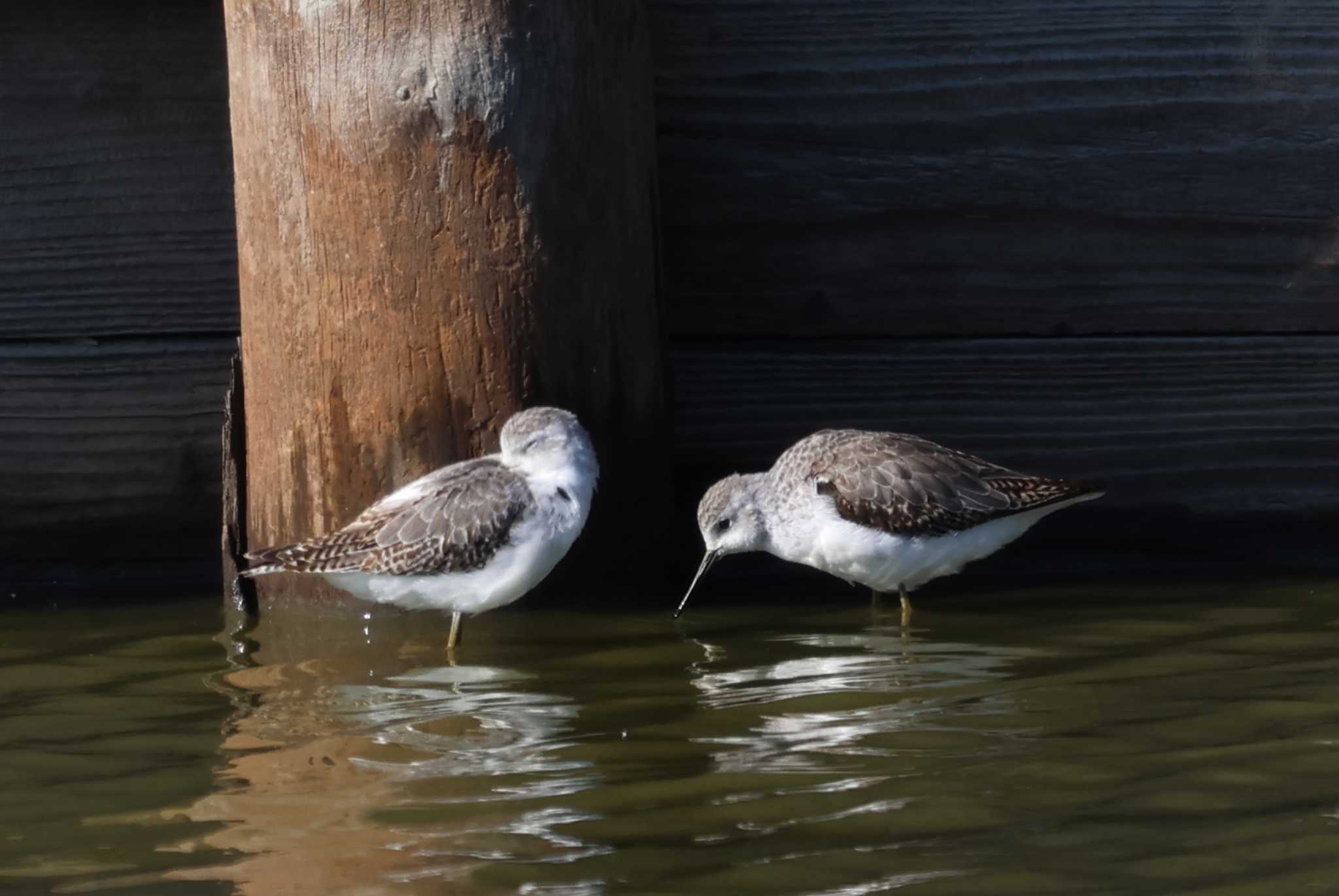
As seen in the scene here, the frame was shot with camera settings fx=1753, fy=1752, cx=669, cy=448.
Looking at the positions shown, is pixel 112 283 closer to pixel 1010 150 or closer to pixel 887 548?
pixel 887 548

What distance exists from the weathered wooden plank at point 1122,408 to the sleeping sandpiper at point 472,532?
2.33 ft

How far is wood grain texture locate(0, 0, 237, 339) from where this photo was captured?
5.61 meters

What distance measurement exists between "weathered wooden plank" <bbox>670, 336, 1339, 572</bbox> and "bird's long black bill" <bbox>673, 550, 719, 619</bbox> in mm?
448

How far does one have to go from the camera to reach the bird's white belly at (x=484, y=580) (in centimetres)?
539

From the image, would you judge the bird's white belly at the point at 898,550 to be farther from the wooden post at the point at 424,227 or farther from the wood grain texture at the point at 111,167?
the wood grain texture at the point at 111,167

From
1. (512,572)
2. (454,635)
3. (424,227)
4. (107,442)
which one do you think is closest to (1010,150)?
(424,227)

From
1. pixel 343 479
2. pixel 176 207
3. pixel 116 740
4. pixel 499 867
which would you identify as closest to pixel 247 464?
pixel 343 479

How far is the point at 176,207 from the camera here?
5.72 m

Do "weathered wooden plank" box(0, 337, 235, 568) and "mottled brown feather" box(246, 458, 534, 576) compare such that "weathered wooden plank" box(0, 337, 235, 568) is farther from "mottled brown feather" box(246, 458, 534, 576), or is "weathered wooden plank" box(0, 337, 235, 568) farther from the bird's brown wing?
the bird's brown wing

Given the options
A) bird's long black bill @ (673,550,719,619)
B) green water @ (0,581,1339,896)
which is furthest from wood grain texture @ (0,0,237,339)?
bird's long black bill @ (673,550,719,619)

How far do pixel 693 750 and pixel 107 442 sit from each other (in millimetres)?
2594

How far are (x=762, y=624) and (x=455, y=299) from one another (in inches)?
56.2

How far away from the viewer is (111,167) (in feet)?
18.6

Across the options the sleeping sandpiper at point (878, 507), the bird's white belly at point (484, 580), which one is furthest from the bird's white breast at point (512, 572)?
the sleeping sandpiper at point (878, 507)
